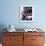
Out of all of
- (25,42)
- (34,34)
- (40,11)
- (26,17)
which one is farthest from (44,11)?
(25,42)

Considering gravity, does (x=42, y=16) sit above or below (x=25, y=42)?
above

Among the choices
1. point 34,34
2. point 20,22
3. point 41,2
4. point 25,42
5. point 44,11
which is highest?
point 41,2

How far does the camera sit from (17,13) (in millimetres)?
4355

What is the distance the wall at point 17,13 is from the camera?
14.2 feet

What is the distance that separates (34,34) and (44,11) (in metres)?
0.98

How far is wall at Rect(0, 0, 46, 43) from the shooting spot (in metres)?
4.33

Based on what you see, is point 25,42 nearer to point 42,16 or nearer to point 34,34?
point 34,34

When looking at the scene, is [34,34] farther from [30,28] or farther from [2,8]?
[2,8]

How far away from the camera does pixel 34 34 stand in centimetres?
385

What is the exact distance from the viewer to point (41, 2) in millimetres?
4348

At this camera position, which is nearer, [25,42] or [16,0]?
[25,42]

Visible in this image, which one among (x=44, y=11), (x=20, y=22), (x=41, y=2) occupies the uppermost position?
(x=41, y=2)

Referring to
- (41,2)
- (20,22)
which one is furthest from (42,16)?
(20,22)

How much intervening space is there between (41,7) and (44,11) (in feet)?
0.56
